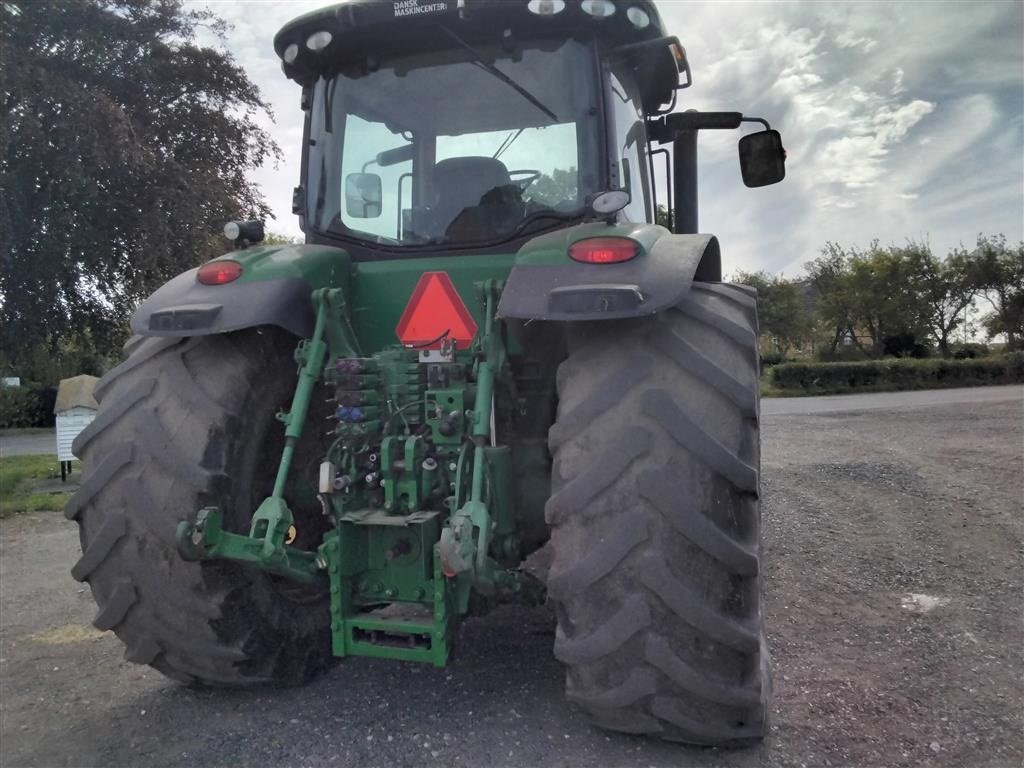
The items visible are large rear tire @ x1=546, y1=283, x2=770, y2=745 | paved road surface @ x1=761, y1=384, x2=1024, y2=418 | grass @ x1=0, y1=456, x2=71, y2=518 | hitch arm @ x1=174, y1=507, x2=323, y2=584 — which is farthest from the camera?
paved road surface @ x1=761, y1=384, x2=1024, y2=418

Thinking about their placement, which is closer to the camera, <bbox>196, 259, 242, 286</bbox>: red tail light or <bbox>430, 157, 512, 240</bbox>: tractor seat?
<bbox>196, 259, 242, 286</bbox>: red tail light

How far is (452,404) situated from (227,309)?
0.88 metres

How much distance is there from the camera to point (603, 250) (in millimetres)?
2680

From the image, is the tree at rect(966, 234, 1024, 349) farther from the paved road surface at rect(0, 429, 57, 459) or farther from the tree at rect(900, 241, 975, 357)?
the paved road surface at rect(0, 429, 57, 459)

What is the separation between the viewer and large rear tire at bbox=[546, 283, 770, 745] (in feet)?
7.63

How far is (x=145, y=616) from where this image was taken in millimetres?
2842

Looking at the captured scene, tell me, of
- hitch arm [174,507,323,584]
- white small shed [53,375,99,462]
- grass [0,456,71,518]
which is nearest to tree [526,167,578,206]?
hitch arm [174,507,323,584]

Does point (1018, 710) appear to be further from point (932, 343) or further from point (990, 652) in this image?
point (932, 343)

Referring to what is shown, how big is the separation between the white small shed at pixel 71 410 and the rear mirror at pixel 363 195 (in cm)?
708

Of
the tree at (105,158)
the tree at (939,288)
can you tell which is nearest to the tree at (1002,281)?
the tree at (939,288)

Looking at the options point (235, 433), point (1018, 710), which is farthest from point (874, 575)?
point (235, 433)

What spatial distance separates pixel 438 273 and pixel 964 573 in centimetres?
355

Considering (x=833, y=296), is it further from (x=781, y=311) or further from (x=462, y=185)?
(x=462, y=185)

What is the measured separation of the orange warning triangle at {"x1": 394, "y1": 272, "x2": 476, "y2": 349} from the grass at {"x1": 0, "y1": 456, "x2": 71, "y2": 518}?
4.83 meters
